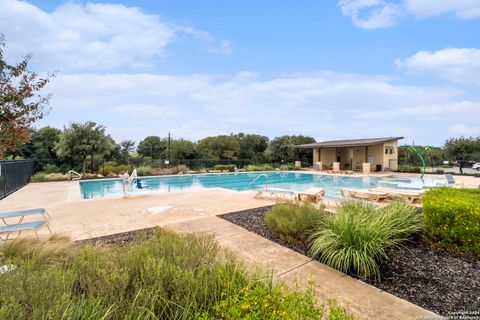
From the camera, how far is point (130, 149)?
119 feet

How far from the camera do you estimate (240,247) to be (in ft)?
13.0

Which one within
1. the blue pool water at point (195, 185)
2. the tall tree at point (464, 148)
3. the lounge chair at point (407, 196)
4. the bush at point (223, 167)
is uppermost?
the tall tree at point (464, 148)

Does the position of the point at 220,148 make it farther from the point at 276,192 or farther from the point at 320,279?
the point at 320,279

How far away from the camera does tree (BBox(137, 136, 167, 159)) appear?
33.6 m

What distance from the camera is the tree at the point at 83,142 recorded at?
664 inches

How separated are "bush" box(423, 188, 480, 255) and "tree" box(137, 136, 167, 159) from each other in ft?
101

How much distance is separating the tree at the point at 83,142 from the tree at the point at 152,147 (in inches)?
551

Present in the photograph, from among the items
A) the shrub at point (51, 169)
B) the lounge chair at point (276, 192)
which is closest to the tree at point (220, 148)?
the shrub at point (51, 169)

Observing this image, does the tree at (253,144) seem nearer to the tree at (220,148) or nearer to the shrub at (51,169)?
the tree at (220,148)

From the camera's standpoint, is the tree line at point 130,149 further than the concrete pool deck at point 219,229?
Yes

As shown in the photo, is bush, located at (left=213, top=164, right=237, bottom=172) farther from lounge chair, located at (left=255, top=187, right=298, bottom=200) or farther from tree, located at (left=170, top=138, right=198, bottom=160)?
lounge chair, located at (left=255, top=187, right=298, bottom=200)

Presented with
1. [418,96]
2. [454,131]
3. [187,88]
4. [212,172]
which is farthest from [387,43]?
[454,131]

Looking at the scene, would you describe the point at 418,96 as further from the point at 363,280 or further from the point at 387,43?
the point at 363,280

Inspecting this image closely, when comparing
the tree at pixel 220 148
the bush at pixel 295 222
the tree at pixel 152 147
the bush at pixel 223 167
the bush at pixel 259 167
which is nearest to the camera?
the bush at pixel 295 222
